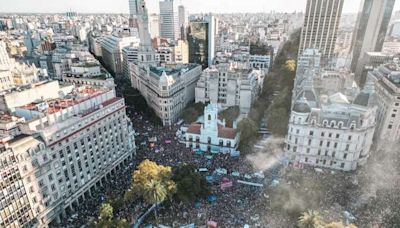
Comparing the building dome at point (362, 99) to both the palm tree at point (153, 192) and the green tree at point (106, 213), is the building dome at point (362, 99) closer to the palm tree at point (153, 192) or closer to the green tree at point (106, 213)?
the palm tree at point (153, 192)

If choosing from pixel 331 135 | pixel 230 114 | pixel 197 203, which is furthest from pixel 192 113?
pixel 331 135

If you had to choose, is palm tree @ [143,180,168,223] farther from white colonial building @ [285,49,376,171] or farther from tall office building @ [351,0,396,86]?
tall office building @ [351,0,396,86]

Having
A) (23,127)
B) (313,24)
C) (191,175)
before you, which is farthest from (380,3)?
(23,127)

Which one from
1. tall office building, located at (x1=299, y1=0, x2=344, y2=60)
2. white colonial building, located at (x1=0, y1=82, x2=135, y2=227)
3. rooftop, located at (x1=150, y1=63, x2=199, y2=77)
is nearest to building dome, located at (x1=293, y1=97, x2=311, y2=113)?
white colonial building, located at (x1=0, y1=82, x2=135, y2=227)

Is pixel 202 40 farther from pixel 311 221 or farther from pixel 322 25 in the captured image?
pixel 311 221

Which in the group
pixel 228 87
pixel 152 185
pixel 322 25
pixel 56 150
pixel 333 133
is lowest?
pixel 152 185

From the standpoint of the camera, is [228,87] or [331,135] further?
[228,87]

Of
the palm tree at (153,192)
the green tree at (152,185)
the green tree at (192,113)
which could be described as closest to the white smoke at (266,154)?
the green tree at (152,185)
